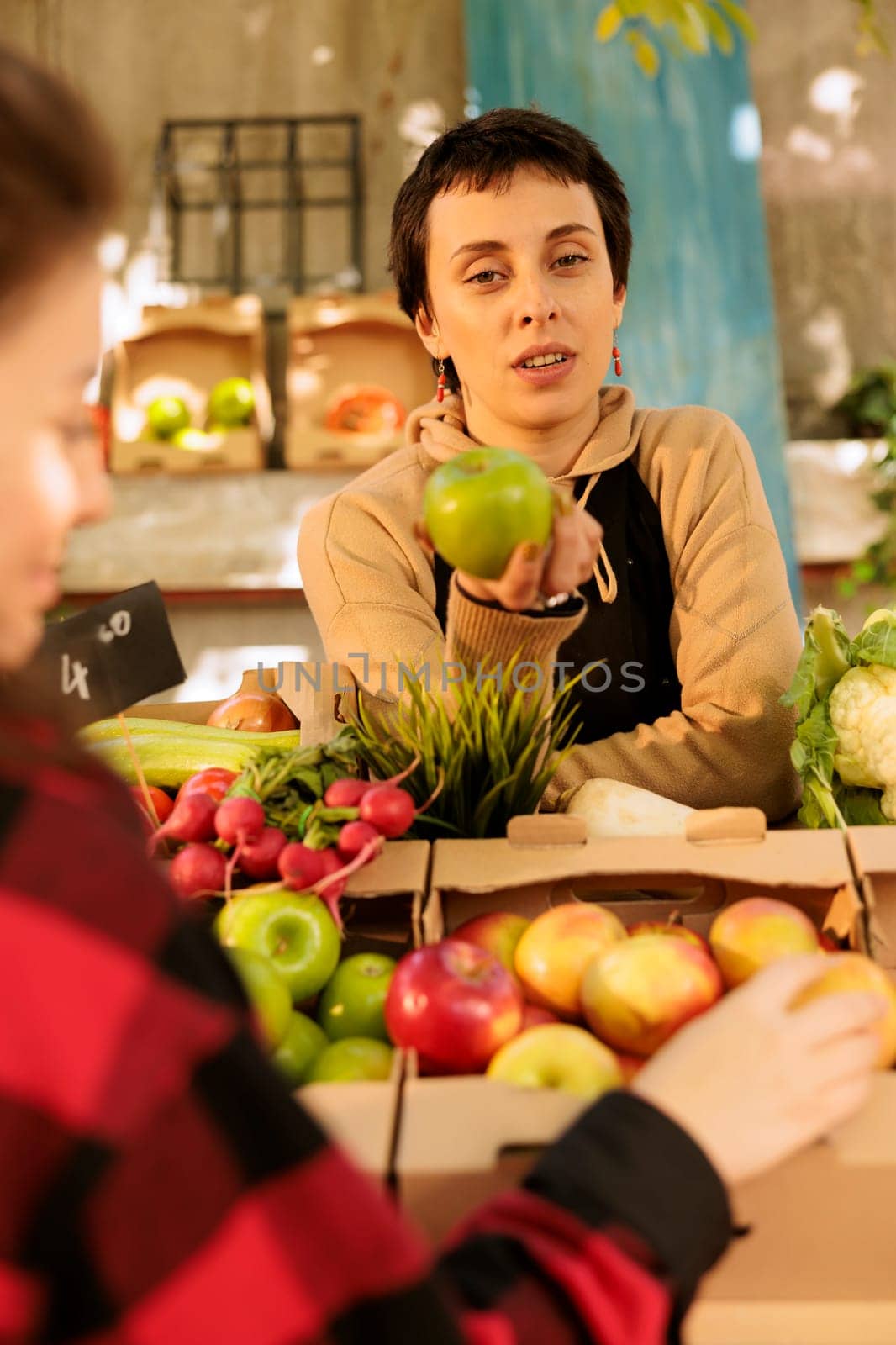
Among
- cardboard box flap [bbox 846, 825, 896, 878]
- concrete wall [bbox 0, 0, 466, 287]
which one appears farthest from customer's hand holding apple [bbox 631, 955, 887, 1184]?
concrete wall [bbox 0, 0, 466, 287]

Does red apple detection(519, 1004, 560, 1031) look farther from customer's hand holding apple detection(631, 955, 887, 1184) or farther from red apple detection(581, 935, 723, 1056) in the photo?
customer's hand holding apple detection(631, 955, 887, 1184)

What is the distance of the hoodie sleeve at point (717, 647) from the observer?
1324 millimetres

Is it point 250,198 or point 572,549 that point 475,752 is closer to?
point 572,549

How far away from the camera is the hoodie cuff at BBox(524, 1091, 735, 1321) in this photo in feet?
1.65

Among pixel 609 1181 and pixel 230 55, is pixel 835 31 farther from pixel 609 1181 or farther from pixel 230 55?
pixel 609 1181

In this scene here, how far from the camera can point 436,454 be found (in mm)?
1510

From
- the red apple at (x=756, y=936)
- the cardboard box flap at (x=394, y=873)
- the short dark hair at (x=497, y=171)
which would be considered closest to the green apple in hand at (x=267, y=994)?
the cardboard box flap at (x=394, y=873)

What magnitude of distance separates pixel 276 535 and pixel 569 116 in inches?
56.1

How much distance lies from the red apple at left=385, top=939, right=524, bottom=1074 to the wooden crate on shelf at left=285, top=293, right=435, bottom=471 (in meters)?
2.81

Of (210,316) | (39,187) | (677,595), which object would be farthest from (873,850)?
(210,316)

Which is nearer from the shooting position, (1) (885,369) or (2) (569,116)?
(2) (569,116)

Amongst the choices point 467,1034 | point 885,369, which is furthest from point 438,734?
point 885,369

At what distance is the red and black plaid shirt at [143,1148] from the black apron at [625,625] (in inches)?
40.8

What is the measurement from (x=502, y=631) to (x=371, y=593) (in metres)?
0.38
